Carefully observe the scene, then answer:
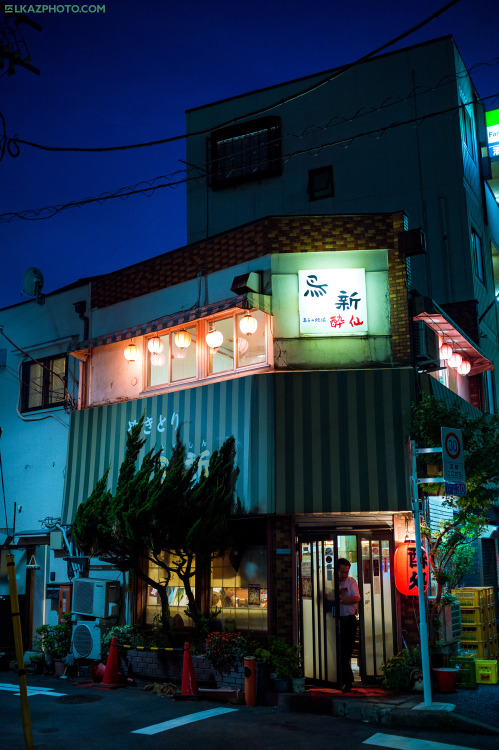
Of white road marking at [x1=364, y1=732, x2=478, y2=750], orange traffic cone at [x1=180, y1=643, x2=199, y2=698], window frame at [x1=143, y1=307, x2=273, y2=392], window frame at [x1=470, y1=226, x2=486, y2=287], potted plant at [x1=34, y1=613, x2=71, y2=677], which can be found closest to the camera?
white road marking at [x1=364, y1=732, x2=478, y2=750]

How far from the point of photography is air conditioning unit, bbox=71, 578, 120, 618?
14.6 meters

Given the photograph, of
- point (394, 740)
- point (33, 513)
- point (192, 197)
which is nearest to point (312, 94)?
point (192, 197)

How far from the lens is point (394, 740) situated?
905 cm

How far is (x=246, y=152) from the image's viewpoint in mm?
23453

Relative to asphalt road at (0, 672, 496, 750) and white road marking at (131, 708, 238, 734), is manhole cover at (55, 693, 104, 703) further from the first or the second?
white road marking at (131, 708, 238, 734)

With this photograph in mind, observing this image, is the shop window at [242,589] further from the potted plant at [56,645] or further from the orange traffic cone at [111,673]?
the potted plant at [56,645]

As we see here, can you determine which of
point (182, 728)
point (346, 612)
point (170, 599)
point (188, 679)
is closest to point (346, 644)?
point (346, 612)

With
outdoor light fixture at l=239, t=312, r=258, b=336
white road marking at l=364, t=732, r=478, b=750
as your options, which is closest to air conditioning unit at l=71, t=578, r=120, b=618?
outdoor light fixture at l=239, t=312, r=258, b=336

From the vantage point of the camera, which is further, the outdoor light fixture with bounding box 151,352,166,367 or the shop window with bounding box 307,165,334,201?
the shop window with bounding box 307,165,334,201

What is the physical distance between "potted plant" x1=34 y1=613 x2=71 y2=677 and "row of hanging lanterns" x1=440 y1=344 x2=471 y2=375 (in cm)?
1015

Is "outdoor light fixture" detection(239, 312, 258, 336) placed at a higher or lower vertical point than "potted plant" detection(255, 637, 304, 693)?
higher

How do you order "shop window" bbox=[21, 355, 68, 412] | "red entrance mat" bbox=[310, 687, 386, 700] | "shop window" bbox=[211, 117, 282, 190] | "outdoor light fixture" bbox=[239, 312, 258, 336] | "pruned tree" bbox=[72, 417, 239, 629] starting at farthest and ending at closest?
"shop window" bbox=[211, 117, 282, 190] < "shop window" bbox=[21, 355, 68, 412] < "outdoor light fixture" bbox=[239, 312, 258, 336] < "pruned tree" bbox=[72, 417, 239, 629] < "red entrance mat" bbox=[310, 687, 386, 700]

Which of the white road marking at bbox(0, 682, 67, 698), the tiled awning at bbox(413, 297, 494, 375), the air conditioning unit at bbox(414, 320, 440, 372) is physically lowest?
the white road marking at bbox(0, 682, 67, 698)

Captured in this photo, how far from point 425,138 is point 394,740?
16.7 m
